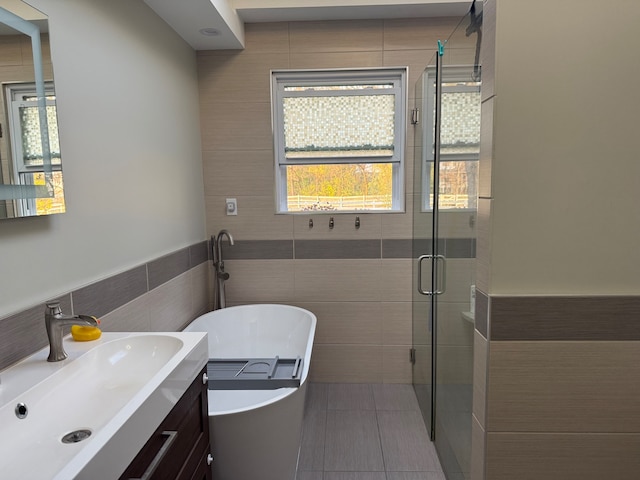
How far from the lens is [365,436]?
8.39 ft

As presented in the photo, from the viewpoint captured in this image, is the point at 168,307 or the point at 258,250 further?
the point at 258,250

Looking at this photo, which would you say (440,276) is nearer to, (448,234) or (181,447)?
(448,234)

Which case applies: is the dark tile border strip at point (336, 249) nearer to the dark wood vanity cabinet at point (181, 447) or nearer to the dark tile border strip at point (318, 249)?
the dark tile border strip at point (318, 249)

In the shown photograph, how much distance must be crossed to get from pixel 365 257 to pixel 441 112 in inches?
50.7

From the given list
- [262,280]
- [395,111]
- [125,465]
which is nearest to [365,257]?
[262,280]

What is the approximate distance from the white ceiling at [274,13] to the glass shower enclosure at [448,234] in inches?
21.5

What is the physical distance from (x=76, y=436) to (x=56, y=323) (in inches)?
15.3

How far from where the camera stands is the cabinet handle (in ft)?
3.55

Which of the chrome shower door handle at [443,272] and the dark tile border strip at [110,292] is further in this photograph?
the chrome shower door handle at [443,272]

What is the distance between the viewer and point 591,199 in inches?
49.7

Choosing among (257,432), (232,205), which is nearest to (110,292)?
(257,432)

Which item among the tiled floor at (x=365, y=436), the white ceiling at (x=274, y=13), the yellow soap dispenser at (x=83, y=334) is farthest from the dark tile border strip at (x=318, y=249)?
the yellow soap dispenser at (x=83, y=334)

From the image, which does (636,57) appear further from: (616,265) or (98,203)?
(98,203)

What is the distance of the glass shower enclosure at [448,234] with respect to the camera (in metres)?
1.62
